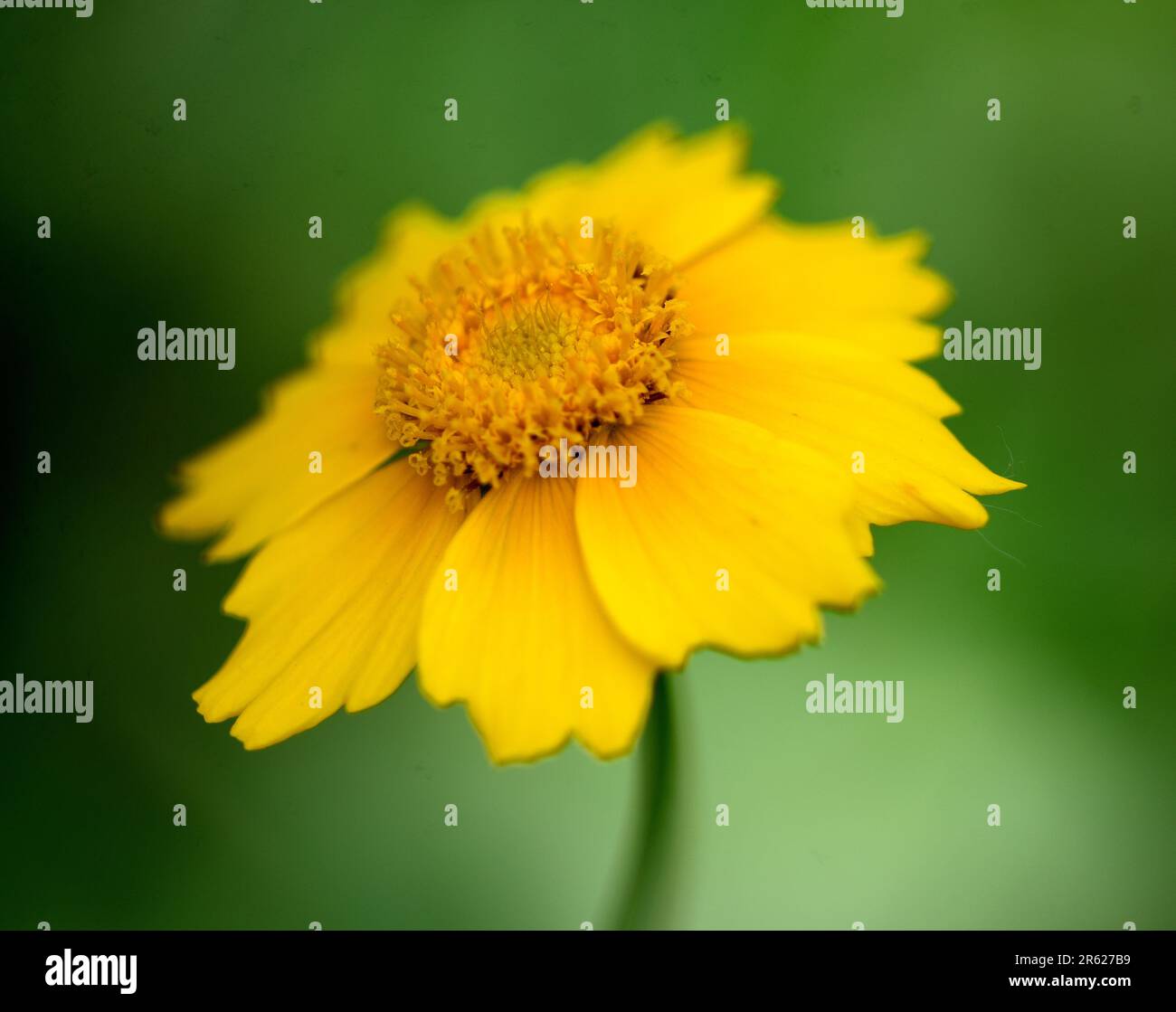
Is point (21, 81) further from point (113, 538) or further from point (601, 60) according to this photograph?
point (601, 60)

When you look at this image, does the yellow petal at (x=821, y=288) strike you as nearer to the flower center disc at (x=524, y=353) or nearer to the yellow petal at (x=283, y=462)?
the flower center disc at (x=524, y=353)

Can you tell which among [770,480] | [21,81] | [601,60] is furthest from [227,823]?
[601,60]

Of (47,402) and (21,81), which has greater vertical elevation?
(21,81)

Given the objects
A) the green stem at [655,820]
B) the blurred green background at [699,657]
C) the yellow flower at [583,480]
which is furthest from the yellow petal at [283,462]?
the green stem at [655,820]

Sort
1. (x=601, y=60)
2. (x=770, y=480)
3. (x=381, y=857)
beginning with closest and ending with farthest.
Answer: (x=770, y=480)
(x=381, y=857)
(x=601, y=60)

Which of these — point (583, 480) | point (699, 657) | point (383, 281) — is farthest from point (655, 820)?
point (383, 281)

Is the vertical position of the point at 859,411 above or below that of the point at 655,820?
above

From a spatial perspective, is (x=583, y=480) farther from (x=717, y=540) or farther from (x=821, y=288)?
(x=821, y=288)
